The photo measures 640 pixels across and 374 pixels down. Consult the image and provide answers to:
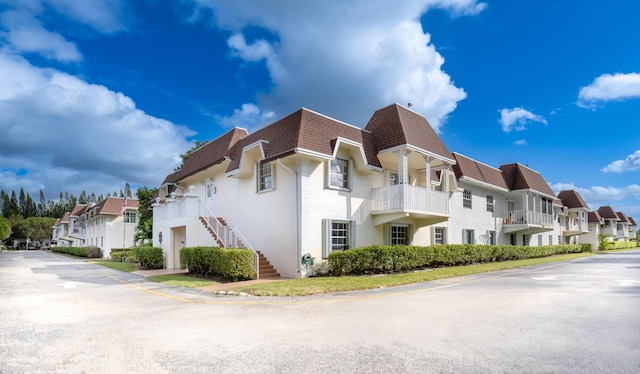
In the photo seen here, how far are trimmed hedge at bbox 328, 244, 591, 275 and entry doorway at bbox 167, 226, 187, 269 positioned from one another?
1058 centimetres

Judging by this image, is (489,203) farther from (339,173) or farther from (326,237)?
(326,237)

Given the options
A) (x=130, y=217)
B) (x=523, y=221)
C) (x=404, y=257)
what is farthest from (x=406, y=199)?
(x=130, y=217)

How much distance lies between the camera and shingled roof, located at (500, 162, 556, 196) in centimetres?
3288

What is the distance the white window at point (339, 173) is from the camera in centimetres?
1817

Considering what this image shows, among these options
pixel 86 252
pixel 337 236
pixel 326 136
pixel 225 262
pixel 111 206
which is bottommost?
pixel 86 252

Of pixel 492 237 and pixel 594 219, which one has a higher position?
pixel 594 219

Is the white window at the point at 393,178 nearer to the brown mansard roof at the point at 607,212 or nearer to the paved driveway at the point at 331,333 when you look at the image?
the paved driveway at the point at 331,333

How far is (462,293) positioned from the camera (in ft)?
38.5

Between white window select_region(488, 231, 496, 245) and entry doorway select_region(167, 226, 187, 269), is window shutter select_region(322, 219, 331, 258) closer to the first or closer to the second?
entry doorway select_region(167, 226, 187, 269)

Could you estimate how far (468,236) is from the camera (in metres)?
28.2

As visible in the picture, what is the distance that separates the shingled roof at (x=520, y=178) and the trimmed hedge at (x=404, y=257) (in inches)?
357

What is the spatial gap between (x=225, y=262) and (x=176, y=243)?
8.90m

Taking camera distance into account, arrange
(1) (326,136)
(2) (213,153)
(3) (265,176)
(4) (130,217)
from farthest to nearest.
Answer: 1. (4) (130,217)
2. (2) (213,153)
3. (3) (265,176)
4. (1) (326,136)

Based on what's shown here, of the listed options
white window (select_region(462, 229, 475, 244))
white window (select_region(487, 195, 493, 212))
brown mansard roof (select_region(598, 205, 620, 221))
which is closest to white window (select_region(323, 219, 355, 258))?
white window (select_region(462, 229, 475, 244))
